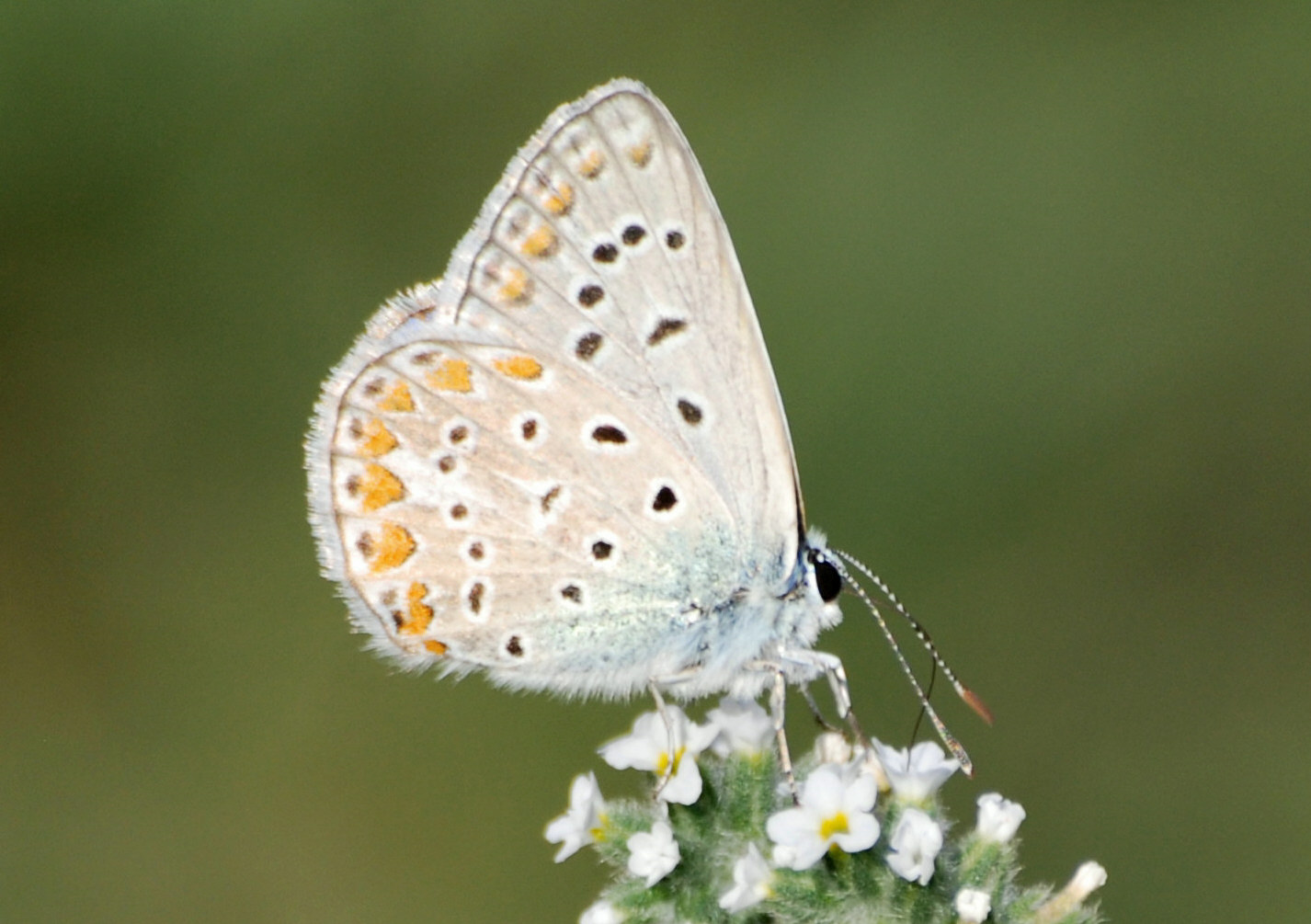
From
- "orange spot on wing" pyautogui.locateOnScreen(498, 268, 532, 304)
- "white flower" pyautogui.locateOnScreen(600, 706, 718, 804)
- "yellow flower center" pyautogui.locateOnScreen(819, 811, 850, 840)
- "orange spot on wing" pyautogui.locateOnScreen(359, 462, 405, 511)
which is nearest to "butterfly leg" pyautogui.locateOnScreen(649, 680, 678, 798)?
"white flower" pyautogui.locateOnScreen(600, 706, 718, 804)

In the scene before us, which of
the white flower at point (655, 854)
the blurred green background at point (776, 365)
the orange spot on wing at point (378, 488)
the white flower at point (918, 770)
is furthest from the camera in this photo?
the blurred green background at point (776, 365)

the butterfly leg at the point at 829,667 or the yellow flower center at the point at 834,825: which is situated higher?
the butterfly leg at the point at 829,667

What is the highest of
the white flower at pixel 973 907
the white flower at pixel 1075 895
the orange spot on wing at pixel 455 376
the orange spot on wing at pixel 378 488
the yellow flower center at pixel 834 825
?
the orange spot on wing at pixel 455 376

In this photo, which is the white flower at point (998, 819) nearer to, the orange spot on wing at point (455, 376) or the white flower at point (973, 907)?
the white flower at point (973, 907)

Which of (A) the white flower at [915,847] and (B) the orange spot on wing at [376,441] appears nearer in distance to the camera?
(A) the white flower at [915,847]

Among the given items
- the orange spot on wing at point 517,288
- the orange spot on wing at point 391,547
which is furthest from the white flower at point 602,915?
the orange spot on wing at point 517,288

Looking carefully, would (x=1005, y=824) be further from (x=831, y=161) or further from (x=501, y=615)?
(x=831, y=161)

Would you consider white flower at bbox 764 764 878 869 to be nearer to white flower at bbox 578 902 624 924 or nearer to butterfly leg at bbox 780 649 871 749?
butterfly leg at bbox 780 649 871 749

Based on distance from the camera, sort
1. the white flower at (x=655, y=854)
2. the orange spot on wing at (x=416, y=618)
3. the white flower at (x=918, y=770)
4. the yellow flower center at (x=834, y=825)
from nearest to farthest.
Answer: the yellow flower center at (x=834, y=825) → the white flower at (x=655, y=854) → the white flower at (x=918, y=770) → the orange spot on wing at (x=416, y=618)
